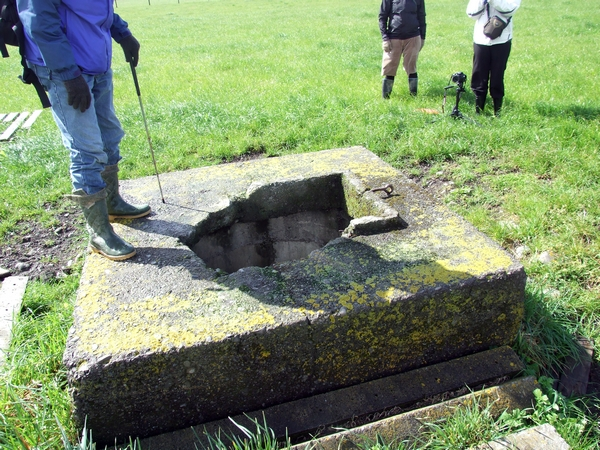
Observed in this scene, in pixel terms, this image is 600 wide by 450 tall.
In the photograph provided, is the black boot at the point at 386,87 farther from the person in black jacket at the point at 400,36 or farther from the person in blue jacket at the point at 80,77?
the person in blue jacket at the point at 80,77

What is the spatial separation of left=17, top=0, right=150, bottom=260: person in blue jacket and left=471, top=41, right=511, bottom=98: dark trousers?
4.88 meters

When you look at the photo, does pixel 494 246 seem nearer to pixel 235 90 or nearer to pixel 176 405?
pixel 176 405

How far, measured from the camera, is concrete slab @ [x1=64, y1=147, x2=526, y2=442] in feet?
6.58

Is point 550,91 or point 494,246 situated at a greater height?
point 494,246

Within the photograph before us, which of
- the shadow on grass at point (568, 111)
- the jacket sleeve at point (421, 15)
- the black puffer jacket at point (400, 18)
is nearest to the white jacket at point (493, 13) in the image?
the shadow on grass at point (568, 111)

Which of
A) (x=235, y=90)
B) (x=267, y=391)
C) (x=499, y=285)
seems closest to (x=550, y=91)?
(x=235, y=90)

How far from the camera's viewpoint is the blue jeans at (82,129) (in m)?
2.61

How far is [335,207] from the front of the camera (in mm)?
3443

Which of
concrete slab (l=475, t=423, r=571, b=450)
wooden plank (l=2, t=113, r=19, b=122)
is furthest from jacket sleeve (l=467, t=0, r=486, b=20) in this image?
wooden plank (l=2, t=113, r=19, b=122)

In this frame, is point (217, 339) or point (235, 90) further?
point (235, 90)

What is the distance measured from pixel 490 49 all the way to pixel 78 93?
525 centimetres

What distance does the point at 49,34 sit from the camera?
2.43 metres

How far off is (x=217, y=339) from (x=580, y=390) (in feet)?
6.41

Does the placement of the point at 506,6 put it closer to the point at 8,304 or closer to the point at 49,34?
the point at 49,34
